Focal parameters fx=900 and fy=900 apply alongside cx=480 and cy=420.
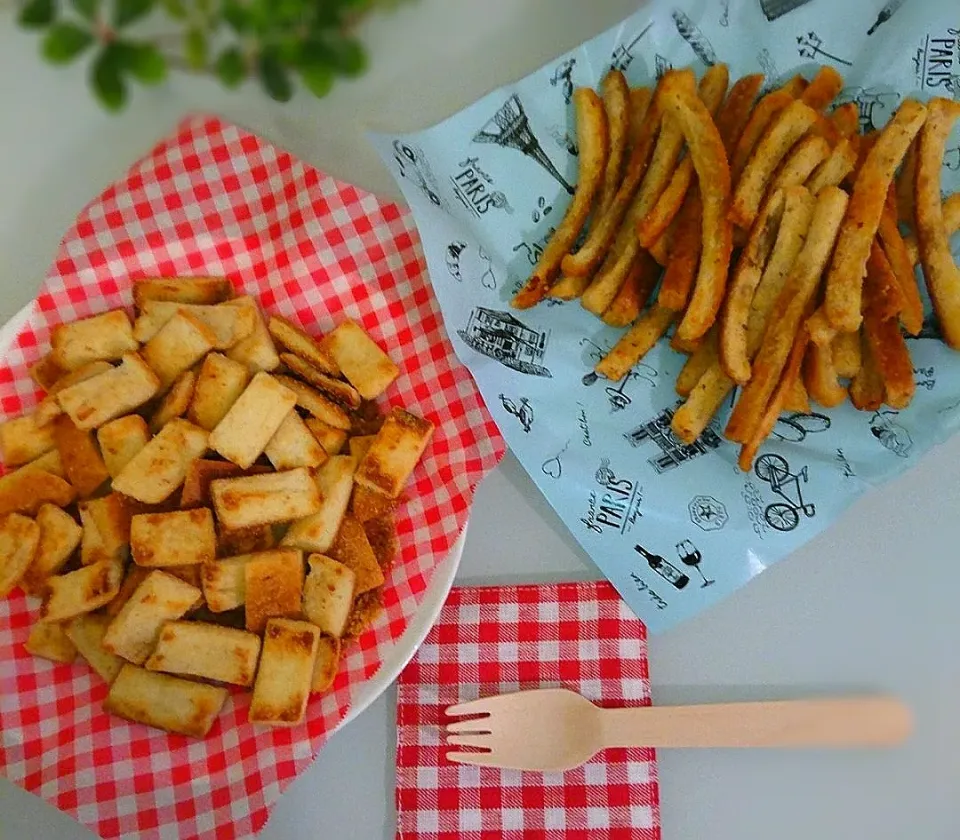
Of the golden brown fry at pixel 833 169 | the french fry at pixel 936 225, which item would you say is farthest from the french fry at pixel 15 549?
the french fry at pixel 936 225

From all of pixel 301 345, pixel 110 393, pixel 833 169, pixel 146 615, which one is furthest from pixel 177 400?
pixel 833 169

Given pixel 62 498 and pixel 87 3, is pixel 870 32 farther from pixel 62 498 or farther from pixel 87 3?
pixel 62 498

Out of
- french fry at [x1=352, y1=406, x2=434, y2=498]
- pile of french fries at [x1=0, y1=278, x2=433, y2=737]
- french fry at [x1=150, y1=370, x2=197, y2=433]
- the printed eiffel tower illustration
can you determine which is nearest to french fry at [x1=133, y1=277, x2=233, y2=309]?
pile of french fries at [x1=0, y1=278, x2=433, y2=737]

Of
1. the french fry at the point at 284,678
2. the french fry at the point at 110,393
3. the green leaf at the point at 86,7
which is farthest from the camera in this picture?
the french fry at the point at 110,393

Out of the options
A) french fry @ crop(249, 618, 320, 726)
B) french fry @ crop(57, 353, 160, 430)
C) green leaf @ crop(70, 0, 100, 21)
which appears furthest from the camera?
french fry @ crop(57, 353, 160, 430)

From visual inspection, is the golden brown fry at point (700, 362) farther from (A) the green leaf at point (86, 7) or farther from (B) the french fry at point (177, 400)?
(A) the green leaf at point (86, 7)

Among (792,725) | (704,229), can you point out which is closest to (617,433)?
(704,229)

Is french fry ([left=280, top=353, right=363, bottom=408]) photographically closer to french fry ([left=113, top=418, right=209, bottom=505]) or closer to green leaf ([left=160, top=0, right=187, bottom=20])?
french fry ([left=113, top=418, right=209, bottom=505])
